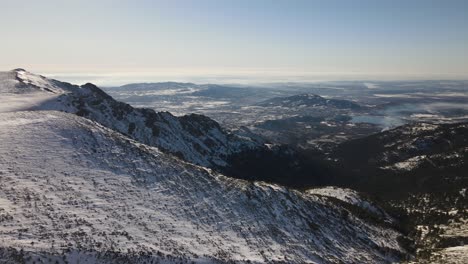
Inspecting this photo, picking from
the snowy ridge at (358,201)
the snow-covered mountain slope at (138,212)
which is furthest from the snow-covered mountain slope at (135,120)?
the snowy ridge at (358,201)

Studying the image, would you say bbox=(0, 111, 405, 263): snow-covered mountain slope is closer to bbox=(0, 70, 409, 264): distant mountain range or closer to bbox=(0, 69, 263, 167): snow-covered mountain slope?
bbox=(0, 70, 409, 264): distant mountain range

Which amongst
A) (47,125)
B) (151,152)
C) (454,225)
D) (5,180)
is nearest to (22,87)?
(47,125)

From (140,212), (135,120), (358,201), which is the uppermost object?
(135,120)

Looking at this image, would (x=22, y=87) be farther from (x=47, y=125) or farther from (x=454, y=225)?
(x=454, y=225)

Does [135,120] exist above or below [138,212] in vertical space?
above

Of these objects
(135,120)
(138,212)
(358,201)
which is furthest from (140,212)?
(135,120)

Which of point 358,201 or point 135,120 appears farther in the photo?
point 135,120

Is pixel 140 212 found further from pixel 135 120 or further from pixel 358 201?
pixel 135 120

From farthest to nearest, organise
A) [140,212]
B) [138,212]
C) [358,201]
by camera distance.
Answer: [358,201] < [140,212] < [138,212]
